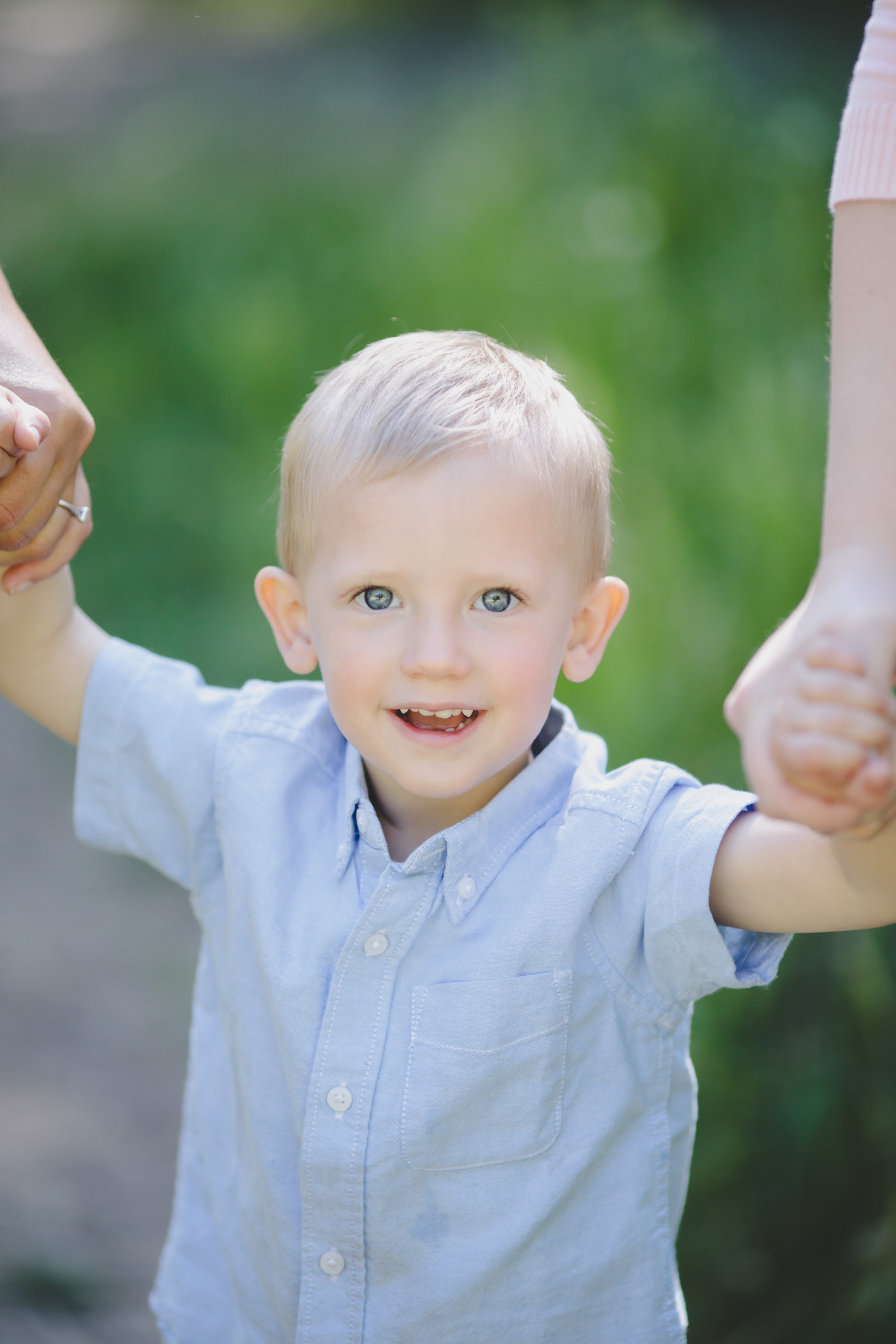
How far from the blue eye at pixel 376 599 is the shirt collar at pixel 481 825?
211 millimetres

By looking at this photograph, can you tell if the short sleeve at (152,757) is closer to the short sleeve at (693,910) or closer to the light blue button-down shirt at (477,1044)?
the light blue button-down shirt at (477,1044)

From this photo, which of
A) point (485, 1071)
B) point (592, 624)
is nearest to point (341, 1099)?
point (485, 1071)

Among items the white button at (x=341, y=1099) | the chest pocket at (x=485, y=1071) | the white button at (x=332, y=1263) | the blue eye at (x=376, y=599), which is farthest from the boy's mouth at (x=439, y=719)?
the white button at (x=332, y=1263)

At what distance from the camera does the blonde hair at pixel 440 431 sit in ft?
4.15

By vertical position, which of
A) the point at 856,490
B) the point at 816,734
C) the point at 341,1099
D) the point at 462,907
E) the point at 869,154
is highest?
the point at 869,154

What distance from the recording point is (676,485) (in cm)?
294

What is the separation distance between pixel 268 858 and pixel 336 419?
459 millimetres

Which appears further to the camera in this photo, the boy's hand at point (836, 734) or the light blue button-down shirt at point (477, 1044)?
the light blue button-down shirt at point (477, 1044)

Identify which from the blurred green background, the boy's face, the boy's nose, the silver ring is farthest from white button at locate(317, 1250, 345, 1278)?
the blurred green background

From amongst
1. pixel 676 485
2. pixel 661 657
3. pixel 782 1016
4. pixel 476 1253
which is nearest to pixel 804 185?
pixel 676 485

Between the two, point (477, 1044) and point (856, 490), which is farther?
point (477, 1044)

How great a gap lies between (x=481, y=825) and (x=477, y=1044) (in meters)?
0.21

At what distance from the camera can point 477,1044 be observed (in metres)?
1.28

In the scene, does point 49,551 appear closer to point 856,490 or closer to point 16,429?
point 16,429
